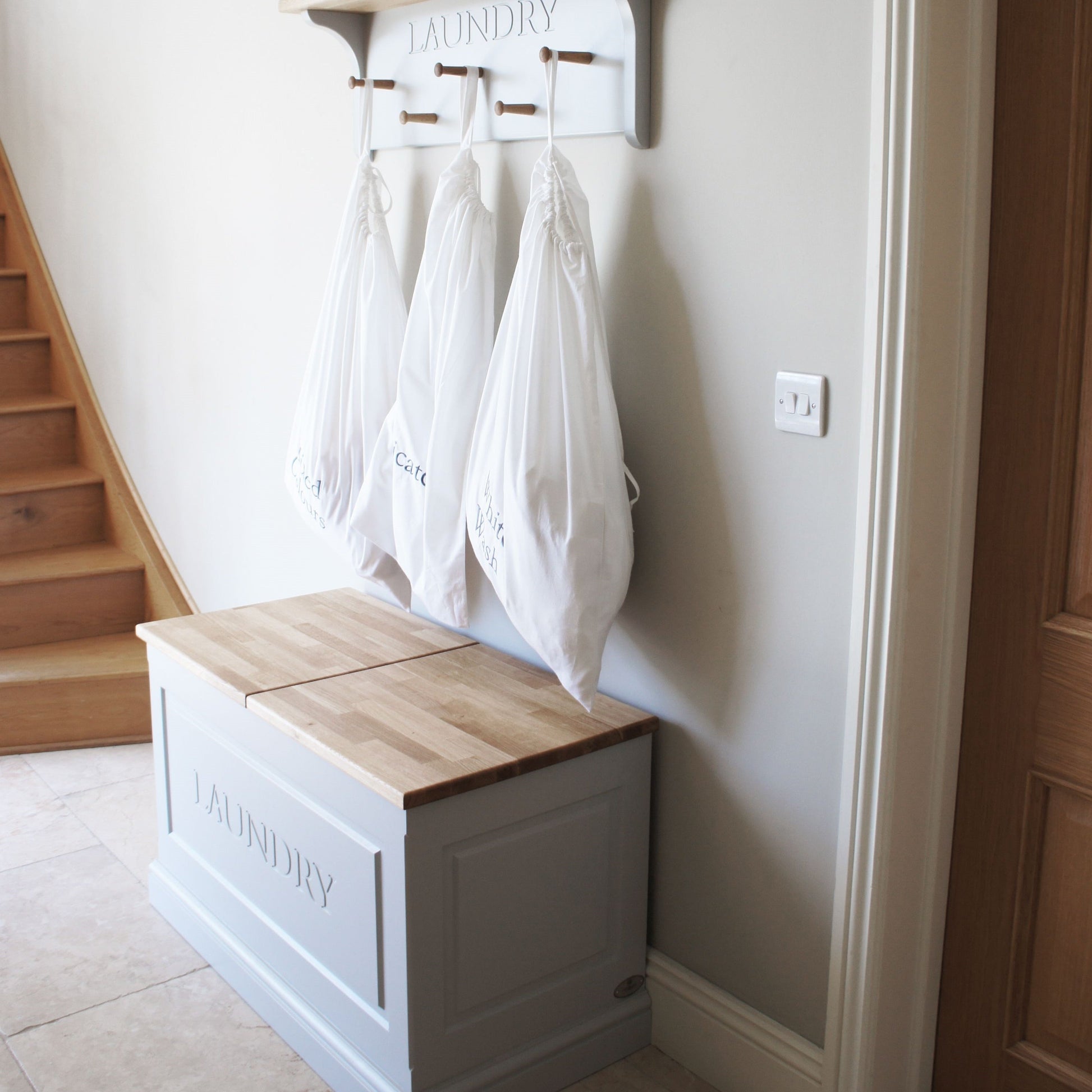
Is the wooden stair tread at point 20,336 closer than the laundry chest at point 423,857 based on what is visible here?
No

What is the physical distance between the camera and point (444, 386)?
183 centimetres

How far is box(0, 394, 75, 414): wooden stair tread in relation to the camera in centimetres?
357

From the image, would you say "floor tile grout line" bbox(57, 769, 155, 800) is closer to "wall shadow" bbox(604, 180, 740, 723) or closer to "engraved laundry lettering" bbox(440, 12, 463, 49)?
"wall shadow" bbox(604, 180, 740, 723)

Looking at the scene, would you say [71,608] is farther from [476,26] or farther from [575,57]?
[575,57]

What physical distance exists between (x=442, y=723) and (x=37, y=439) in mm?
2437

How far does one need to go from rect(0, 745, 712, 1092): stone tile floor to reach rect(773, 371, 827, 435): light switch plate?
3.46ft

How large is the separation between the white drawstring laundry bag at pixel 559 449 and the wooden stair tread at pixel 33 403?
2417 mm

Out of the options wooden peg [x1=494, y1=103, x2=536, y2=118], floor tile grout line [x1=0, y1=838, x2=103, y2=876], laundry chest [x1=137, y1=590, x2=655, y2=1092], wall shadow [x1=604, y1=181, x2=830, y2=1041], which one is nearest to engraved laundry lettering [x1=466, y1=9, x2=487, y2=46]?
wooden peg [x1=494, y1=103, x2=536, y2=118]

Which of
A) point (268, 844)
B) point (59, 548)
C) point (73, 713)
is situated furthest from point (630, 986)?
point (59, 548)

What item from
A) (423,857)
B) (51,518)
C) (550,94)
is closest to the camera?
(423,857)

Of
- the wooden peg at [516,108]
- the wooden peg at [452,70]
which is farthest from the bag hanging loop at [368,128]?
the wooden peg at [516,108]

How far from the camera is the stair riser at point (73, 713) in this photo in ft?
9.82

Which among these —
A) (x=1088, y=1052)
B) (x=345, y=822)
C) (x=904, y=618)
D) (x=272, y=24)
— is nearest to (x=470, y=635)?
(x=345, y=822)

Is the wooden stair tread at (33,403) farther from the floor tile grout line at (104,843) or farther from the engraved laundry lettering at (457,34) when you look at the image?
the engraved laundry lettering at (457,34)
